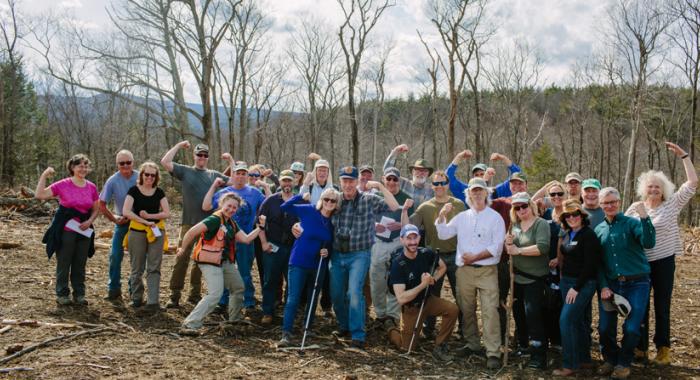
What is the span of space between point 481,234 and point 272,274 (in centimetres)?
276

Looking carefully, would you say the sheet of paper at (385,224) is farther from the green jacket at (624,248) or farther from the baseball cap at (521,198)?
the green jacket at (624,248)

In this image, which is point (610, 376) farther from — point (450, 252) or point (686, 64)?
point (686, 64)

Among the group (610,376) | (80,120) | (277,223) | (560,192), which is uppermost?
(80,120)

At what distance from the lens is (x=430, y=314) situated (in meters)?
6.13

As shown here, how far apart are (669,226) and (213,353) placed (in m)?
5.07

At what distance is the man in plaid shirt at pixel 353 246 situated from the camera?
20.1 feet

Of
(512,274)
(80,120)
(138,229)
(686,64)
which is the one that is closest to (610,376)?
(512,274)

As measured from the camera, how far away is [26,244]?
38.7 ft

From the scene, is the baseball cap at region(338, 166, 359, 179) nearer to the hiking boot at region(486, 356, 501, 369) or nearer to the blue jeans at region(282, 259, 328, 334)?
the blue jeans at region(282, 259, 328, 334)

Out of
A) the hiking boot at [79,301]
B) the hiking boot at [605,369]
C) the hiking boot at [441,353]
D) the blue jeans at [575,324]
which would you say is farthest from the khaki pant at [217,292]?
the hiking boot at [605,369]

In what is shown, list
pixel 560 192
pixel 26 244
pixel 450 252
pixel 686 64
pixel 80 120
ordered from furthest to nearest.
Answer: pixel 80 120, pixel 686 64, pixel 26 244, pixel 450 252, pixel 560 192

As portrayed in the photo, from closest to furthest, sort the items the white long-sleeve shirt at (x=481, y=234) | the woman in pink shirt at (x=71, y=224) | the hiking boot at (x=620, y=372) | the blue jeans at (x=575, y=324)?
1. the hiking boot at (x=620, y=372)
2. the blue jeans at (x=575, y=324)
3. the white long-sleeve shirt at (x=481, y=234)
4. the woman in pink shirt at (x=71, y=224)

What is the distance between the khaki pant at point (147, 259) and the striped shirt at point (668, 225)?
5727mm

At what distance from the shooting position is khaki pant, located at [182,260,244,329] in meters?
6.11
